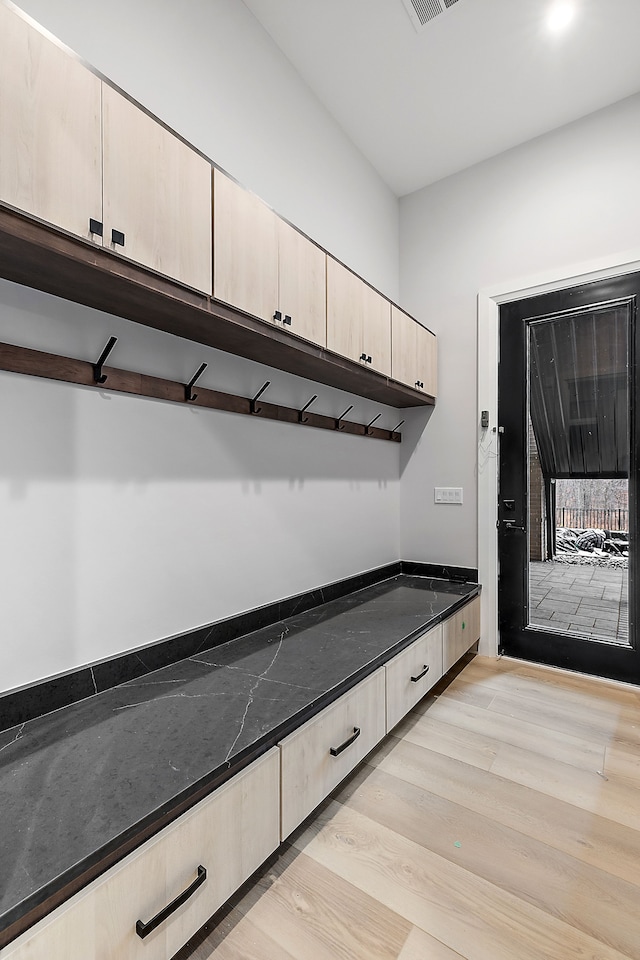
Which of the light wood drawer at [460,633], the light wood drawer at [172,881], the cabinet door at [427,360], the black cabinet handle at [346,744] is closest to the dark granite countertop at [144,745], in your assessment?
the light wood drawer at [172,881]

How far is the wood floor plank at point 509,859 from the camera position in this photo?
47.1 inches

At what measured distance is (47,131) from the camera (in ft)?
3.47

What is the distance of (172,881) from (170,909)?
0.05 meters

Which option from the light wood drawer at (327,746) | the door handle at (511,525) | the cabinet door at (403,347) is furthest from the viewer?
the door handle at (511,525)

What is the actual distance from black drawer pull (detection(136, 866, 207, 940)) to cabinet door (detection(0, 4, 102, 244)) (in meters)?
1.50

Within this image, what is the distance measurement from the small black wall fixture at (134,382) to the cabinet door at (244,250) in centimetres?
29

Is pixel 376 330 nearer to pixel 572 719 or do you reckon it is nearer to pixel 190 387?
pixel 190 387

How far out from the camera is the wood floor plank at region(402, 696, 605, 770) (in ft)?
6.18

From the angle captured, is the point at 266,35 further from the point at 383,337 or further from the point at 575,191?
the point at 575,191

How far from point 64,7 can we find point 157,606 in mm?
1901

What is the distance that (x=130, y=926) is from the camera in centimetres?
90

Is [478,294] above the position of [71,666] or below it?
above

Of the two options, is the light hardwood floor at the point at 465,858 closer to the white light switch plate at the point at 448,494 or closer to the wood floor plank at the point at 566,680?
the wood floor plank at the point at 566,680

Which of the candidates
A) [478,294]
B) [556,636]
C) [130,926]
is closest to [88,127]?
[130,926]
